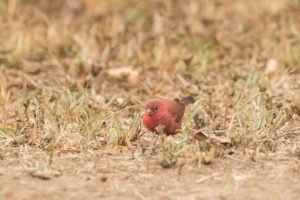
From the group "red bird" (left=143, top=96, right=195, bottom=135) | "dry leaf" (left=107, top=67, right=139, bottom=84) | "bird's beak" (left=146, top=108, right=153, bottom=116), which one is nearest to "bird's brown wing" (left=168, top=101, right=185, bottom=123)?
"red bird" (left=143, top=96, right=195, bottom=135)

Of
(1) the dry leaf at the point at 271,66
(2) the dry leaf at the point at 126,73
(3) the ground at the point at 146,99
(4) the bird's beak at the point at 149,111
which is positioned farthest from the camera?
(2) the dry leaf at the point at 126,73

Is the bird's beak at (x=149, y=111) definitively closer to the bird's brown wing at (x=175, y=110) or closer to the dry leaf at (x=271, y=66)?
the bird's brown wing at (x=175, y=110)

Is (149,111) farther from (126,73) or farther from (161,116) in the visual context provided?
(126,73)

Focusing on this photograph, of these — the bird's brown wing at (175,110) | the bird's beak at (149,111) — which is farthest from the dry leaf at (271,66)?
the bird's beak at (149,111)

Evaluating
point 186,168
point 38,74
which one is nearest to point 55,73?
point 38,74

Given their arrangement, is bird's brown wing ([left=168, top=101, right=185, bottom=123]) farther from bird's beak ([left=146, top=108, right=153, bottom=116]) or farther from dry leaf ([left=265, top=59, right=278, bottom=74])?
dry leaf ([left=265, top=59, right=278, bottom=74])

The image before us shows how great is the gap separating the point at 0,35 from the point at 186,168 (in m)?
3.87

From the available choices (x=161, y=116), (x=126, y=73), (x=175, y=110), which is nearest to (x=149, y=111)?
(x=161, y=116)

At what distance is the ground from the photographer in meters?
2.69

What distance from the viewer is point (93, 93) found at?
4426mm

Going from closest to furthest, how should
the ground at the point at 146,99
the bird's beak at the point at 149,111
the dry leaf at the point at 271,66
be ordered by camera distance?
the ground at the point at 146,99 → the bird's beak at the point at 149,111 → the dry leaf at the point at 271,66

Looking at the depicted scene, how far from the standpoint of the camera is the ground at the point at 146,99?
2.69 m

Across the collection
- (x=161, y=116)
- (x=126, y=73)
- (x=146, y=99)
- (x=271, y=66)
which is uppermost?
(x=271, y=66)

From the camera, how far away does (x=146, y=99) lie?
4344 mm
